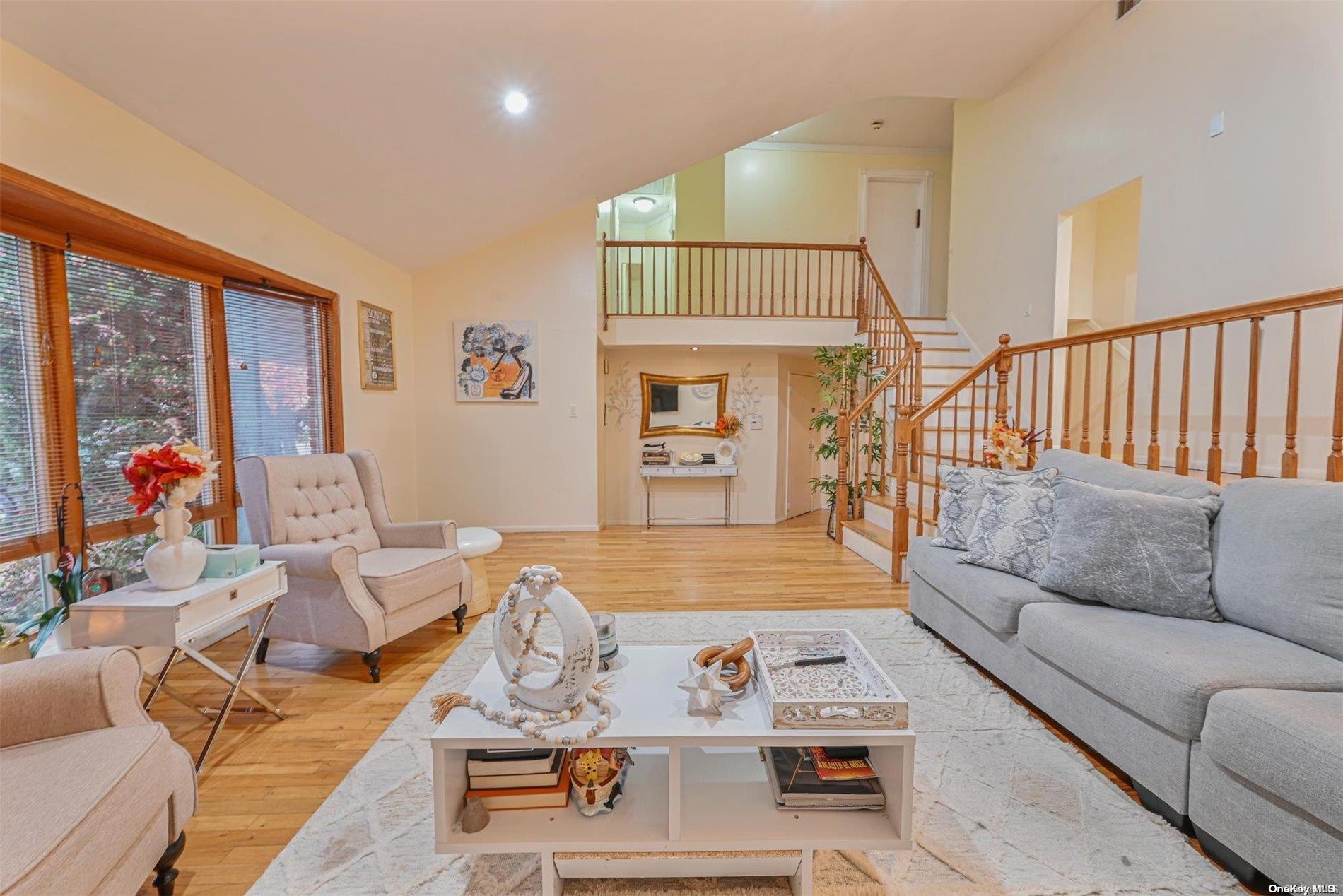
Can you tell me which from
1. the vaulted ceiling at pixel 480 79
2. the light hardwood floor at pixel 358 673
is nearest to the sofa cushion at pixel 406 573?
the light hardwood floor at pixel 358 673

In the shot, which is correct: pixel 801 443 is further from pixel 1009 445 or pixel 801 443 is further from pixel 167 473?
pixel 167 473

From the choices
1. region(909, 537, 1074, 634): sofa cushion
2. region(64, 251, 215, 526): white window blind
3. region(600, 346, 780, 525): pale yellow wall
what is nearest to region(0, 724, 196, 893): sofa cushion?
region(64, 251, 215, 526): white window blind

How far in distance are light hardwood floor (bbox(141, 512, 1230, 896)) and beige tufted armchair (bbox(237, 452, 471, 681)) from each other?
0.18m

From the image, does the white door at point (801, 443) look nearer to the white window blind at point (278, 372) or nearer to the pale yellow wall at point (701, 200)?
the pale yellow wall at point (701, 200)

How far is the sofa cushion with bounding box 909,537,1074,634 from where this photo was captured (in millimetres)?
2113

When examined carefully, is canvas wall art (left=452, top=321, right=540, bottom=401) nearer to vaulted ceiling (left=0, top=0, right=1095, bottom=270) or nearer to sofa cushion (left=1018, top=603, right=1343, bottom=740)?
vaulted ceiling (left=0, top=0, right=1095, bottom=270)

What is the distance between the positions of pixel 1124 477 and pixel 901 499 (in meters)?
1.55

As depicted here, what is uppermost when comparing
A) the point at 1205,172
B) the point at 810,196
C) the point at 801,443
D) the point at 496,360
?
the point at 810,196

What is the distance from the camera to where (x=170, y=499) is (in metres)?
1.81

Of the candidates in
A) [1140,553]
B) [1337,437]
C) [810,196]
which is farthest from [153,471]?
[810,196]

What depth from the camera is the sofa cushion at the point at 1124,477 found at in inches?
78.7

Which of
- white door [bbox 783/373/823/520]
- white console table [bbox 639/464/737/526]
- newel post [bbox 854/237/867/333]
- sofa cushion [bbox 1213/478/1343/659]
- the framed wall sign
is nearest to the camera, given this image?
sofa cushion [bbox 1213/478/1343/659]

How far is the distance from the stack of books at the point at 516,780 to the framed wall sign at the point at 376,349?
369 centimetres

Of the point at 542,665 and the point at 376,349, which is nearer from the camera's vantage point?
the point at 542,665
